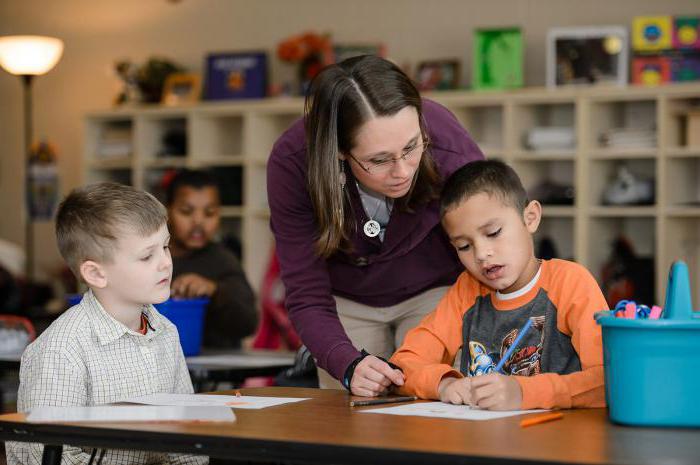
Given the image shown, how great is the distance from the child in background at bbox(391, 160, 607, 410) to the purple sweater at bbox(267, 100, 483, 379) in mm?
252

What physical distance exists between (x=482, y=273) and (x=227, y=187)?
14.2 ft

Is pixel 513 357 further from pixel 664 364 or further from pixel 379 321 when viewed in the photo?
pixel 379 321

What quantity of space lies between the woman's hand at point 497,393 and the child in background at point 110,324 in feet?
2.04

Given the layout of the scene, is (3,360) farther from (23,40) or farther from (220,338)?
(23,40)

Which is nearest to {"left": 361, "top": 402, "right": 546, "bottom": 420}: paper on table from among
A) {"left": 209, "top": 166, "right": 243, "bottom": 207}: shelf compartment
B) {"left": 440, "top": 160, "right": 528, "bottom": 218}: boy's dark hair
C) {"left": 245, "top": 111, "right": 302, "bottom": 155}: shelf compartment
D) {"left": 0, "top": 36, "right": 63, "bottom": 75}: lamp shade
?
{"left": 440, "top": 160, "right": 528, "bottom": 218}: boy's dark hair

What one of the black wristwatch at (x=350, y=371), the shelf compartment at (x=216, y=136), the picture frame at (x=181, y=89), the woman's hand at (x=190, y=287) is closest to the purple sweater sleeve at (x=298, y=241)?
the black wristwatch at (x=350, y=371)

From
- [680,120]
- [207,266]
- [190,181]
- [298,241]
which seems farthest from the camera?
[680,120]

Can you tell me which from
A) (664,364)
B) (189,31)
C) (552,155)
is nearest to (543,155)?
(552,155)

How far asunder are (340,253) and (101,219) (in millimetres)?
605

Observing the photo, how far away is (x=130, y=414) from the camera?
162 cm

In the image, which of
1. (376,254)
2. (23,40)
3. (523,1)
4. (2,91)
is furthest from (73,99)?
(376,254)

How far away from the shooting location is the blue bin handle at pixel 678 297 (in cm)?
155

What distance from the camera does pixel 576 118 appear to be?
5.40 metres

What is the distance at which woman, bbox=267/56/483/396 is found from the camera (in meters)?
2.14
